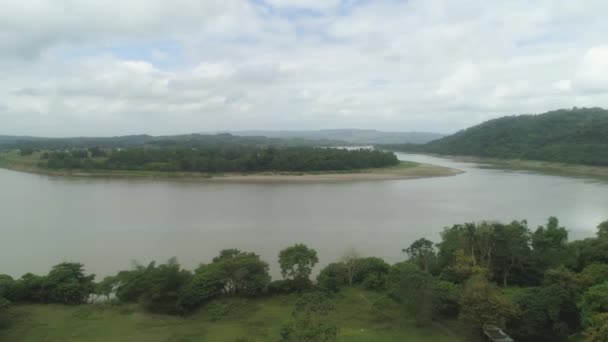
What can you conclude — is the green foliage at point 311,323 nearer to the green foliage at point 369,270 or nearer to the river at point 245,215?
the green foliage at point 369,270

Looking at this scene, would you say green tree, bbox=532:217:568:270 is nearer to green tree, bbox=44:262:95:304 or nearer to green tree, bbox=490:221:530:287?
green tree, bbox=490:221:530:287

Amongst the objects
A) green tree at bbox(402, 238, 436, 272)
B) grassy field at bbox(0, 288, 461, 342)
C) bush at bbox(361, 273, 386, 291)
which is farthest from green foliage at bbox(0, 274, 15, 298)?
green tree at bbox(402, 238, 436, 272)

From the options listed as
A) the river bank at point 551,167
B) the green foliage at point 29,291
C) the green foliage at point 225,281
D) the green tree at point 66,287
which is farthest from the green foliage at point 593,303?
the river bank at point 551,167

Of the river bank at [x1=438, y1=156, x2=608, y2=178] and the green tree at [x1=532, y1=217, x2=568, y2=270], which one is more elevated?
the river bank at [x1=438, y1=156, x2=608, y2=178]

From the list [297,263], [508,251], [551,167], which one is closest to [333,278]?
[297,263]

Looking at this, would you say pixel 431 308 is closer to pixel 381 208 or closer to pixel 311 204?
pixel 381 208

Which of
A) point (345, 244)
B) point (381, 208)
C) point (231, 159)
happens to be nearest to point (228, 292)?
point (345, 244)
